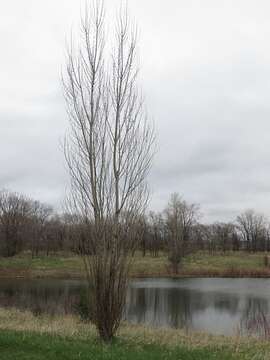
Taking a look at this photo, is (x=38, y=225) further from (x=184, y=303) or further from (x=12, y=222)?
(x=184, y=303)

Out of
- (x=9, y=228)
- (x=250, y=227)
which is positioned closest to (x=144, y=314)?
(x=9, y=228)

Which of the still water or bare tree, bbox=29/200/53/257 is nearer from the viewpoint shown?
the still water

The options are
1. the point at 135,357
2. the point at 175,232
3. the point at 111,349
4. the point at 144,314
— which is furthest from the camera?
the point at 175,232

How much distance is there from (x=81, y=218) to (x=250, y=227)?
339 ft

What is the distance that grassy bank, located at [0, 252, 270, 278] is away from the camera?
174 ft

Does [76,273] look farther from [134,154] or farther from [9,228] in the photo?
[134,154]

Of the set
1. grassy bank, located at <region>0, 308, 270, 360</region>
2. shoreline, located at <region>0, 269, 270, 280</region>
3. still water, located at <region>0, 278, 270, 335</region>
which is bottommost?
still water, located at <region>0, 278, 270, 335</region>

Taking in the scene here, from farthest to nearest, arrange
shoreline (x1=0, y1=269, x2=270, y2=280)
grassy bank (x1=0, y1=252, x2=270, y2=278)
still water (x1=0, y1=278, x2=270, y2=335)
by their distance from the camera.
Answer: grassy bank (x1=0, y1=252, x2=270, y2=278) < shoreline (x1=0, y1=269, x2=270, y2=280) < still water (x1=0, y1=278, x2=270, y2=335)

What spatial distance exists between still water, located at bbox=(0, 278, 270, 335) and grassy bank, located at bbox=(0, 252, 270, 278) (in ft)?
34.8

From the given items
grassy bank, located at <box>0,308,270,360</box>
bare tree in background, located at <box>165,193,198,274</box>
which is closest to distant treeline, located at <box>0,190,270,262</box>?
bare tree in background, located at <box>165,193,198,274</box>

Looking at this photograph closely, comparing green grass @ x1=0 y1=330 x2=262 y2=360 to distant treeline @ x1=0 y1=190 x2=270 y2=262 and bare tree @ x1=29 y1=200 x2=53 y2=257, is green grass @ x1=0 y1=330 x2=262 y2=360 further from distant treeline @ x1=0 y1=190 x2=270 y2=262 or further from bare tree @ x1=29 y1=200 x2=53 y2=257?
bare tree @ x1=29 y1=200 x2=53 y2=257

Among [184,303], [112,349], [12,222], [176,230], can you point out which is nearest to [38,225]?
[12,222]

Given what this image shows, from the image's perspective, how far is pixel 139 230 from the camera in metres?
10.1

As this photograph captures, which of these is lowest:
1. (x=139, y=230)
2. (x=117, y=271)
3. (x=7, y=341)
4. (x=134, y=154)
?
(x=7, y=341)
